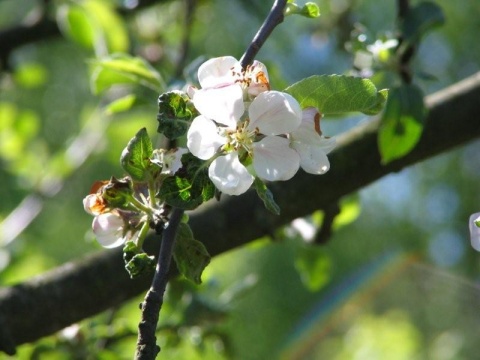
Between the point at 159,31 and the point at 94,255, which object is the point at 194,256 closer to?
the point at 94,255

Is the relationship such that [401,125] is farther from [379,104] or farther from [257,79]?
[257,79]

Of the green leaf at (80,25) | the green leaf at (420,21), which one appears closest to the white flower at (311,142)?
the green leaf at (420,21)

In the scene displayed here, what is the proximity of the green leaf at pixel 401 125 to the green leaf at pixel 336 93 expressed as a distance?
1.02 feet

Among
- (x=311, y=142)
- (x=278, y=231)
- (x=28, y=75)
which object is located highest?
(x=311, y=142)

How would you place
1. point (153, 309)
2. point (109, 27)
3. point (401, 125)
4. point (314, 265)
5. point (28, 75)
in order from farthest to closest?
1. point (28, 75)
2. point (109, 27)
3. point (314, 265)
4. point (401, 125)
5. point (153, 309)

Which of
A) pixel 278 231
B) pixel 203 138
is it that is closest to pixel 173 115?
pixel 203 138

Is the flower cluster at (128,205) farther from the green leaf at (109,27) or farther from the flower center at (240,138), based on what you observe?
the green leaf at (109,27)

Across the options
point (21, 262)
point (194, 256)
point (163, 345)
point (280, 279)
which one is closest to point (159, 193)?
point (194, 256)

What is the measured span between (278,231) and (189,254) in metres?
0.48

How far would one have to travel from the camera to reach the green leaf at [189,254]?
0.66 m

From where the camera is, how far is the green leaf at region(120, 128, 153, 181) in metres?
0.64

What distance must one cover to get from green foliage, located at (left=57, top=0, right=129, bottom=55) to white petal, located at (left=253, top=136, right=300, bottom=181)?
0.72 m

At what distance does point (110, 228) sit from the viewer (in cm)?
68

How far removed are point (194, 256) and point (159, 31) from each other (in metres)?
1.48
